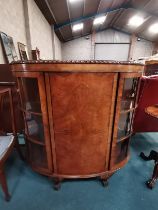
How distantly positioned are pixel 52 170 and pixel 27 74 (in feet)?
2.75

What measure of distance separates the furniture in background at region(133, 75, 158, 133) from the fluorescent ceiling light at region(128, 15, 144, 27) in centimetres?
630

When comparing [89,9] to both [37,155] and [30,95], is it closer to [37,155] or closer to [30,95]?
[30,95]

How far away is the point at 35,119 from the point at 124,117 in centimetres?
79

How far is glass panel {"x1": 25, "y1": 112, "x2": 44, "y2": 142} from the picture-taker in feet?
4.11

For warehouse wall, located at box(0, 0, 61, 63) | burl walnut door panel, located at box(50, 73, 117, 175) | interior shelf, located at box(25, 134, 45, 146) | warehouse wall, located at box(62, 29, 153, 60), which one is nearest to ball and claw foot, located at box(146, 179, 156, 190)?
burl walnut door panel, located at box(50, 73, 117, 175)

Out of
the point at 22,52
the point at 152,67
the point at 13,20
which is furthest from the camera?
the point at 152,67

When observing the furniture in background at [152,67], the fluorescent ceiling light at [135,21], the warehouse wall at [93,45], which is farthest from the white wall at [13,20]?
the warehouse wall at [93,45]

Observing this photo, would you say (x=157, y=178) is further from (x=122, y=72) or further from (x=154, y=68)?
(x=154, y=68)

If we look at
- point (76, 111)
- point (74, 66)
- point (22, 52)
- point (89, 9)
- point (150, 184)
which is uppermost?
point (89, 9)

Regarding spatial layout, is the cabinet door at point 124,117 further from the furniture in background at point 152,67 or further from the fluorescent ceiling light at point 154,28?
the fluorescent ceiling light at point 154,28

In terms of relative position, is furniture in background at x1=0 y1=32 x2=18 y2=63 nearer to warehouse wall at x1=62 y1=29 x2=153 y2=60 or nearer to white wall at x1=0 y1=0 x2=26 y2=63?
white wall at x1=0 y1=0 x2=26 y2=63

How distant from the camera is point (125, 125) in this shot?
1369 mm

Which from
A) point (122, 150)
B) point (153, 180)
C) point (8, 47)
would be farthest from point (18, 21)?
point (153, 180)

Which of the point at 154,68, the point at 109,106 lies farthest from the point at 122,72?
the point at 154,68
